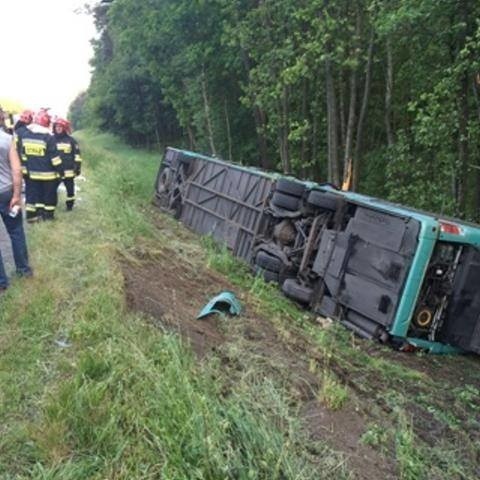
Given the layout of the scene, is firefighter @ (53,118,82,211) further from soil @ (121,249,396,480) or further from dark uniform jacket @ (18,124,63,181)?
soil @ (121,249,396,480)

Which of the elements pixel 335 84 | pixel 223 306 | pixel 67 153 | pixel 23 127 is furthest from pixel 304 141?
pixel 223 306

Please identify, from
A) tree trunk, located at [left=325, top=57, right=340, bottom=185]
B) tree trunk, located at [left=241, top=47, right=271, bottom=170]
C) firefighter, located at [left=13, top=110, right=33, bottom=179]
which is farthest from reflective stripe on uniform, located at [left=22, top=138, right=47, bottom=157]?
tree trunk, located at [left=241, top=47, right=271, bottom=170]

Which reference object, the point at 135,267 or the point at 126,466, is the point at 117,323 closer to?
the point at 126,466

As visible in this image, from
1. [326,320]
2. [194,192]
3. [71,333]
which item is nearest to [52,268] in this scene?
[71,333]

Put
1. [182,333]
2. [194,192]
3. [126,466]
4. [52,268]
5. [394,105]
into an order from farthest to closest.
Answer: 1. [394,105]
2. [194,192]
3. [52,268]
4. [182,333]
5. [126,466]

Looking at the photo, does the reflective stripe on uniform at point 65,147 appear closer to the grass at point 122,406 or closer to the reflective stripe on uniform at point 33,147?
the reflective stripe on uniform at point 33,147

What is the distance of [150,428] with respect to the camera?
304 cm

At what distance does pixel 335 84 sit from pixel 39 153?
9082mm

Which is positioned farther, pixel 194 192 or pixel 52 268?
pixel 194 192

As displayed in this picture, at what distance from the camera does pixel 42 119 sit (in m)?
8.97

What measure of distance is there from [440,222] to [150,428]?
432cm

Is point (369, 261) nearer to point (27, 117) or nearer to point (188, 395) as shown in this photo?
point (188, 395)

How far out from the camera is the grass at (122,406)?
2875 millimetres

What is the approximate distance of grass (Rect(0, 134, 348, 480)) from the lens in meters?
2.88
